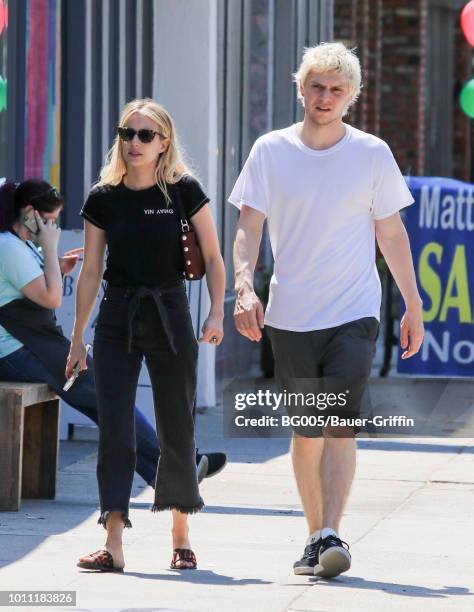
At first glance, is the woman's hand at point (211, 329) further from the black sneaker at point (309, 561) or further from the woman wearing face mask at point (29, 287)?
the woman wearing face mask at point (29, 287)

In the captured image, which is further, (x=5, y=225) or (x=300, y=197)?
(x=5, y=225)

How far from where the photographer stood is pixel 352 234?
5.83 m

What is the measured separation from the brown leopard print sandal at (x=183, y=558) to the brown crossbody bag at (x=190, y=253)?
1.01 m

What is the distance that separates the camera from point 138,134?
5.88 m

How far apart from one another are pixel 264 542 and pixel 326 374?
3.45 ft

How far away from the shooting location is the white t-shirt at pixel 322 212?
5777 mm

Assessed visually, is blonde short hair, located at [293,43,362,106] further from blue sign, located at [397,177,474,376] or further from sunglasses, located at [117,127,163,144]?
blue sign, located at [397,177,474,376]

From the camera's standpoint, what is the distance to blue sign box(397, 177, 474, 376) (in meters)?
11.4

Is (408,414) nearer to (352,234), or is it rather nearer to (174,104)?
(174,104)

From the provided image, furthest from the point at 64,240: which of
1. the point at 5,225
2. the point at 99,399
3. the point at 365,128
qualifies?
the point at 365,128

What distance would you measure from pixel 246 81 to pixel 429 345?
2.79 m

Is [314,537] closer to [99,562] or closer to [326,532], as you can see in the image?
[326,532]

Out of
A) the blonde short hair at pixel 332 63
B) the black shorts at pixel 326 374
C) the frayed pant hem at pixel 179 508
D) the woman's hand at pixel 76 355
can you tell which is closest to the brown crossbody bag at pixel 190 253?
the black shorts at pixel 326 374

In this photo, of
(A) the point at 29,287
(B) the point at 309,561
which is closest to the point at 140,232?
(B) the point at 309,561
